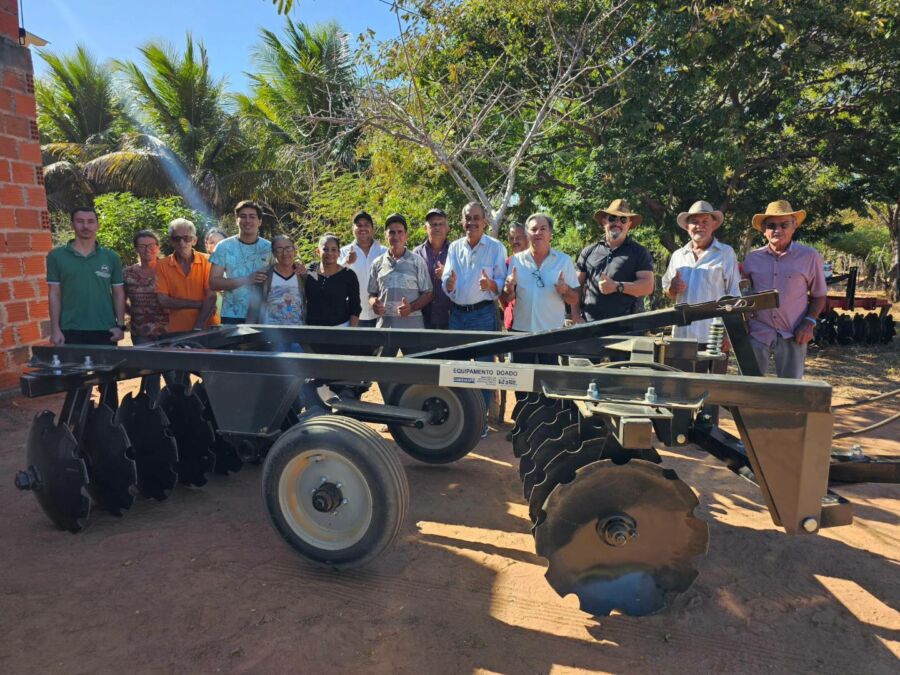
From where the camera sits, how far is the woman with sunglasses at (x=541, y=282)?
5.18 metres

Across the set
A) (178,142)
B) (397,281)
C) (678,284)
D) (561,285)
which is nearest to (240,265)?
(397,281)

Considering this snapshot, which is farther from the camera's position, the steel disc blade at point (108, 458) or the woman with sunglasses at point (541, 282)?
the woman with sunglasses at point (541, 282)

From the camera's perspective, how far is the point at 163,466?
4129 millimetres

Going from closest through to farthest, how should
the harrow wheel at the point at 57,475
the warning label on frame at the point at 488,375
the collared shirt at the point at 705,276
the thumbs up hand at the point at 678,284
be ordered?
the warning label on frame at the point at 488,375
the harrow wheel at the point at 57,475
the collared shirt at the point at 705,276
the thumbs up hand at the point at 678,284

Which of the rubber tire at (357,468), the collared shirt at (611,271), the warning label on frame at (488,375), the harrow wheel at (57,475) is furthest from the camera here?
the collared shirt at (611,271)

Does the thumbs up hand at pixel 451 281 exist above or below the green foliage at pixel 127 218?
below

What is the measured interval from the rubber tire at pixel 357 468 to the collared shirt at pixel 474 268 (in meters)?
2.58

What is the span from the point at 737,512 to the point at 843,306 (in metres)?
9.02

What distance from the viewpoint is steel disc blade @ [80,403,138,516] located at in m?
3.86

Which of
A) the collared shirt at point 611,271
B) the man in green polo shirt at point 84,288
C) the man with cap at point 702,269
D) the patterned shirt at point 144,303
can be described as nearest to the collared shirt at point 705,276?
the man with cap at point 702,269

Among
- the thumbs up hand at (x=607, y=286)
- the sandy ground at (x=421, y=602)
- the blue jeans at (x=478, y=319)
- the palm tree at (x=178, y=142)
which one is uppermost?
the palm tree at (x=178, y=142)

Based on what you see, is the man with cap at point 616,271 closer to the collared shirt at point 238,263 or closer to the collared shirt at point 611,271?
the collared shirt at point 611,271

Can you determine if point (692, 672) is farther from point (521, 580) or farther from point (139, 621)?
point (139, 621)

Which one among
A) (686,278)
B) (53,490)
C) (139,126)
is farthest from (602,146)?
(139,126)
